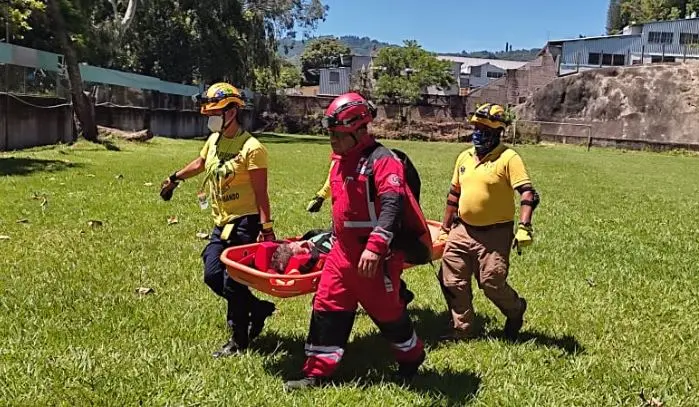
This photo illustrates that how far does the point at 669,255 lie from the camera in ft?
31.8

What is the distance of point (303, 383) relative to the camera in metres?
4.58

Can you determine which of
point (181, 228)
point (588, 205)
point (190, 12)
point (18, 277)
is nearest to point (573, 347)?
point (18, 277)

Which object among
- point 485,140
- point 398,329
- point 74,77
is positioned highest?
point 74,77

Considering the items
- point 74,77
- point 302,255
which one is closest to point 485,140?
point 302,255

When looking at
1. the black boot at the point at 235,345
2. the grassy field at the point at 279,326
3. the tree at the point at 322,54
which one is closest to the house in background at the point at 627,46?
the tree at the point at 322,54

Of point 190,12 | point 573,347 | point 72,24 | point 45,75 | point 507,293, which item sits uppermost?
point 190,12

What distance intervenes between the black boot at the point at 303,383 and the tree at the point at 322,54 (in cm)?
10719

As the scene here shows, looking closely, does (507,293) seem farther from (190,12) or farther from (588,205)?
(190,12)

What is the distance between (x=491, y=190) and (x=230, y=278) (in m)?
1.98

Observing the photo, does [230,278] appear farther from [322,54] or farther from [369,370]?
[322,54]

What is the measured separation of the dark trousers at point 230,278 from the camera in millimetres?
5125

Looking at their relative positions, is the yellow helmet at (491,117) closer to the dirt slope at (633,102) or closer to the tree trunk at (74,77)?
the tree trunk at (74,77)

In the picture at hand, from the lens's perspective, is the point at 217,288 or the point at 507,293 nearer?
the point at 217,288

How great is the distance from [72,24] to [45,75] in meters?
1.80
